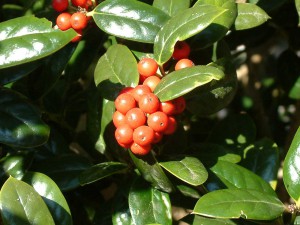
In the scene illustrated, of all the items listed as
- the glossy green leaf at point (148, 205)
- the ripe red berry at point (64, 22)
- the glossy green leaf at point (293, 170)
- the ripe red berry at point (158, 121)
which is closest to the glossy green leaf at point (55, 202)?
the glossy green leaf at point (148, 205)

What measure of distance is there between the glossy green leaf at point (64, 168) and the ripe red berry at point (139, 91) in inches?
13.5

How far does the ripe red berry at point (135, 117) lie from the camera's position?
1.16 meters

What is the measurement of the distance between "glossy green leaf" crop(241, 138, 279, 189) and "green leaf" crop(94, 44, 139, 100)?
1.49 ft

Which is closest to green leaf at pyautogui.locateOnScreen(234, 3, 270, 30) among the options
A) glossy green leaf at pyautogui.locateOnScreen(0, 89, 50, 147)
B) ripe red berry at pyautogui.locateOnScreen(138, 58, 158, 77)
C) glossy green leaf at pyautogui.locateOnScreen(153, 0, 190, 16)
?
glossy green leaf at pyautogui.locateOnScreen(153, 0, 190, 16)

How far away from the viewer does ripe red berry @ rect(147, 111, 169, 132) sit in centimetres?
115

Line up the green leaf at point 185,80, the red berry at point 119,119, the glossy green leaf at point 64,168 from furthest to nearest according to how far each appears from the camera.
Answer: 1. the glossy green leaf at point 64,168
2. the red berry at point 119,119
3. the green leaf at point 185,80

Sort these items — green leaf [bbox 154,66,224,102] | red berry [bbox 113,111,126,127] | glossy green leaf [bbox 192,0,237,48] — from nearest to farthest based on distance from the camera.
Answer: green leaf [bbox 154,66,224,102], red berry [bbox 113,111,126,127], glossy green leaf [bbox 192,0,237,48]

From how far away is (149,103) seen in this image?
114 centimetres

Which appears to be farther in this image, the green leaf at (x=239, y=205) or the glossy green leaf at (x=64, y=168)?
the glossy green leaf at (x=64, y=168)

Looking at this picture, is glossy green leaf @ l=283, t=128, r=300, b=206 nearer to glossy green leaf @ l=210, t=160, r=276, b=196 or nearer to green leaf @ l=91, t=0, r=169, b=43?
glossy green leaf @ l=210, t=160, r=276, b=196

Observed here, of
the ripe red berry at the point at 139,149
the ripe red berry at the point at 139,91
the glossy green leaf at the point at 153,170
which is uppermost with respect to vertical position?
the ripe red berry at the point at 139,91

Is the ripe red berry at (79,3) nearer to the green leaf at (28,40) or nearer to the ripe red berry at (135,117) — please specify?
the green leaf at (28,40)

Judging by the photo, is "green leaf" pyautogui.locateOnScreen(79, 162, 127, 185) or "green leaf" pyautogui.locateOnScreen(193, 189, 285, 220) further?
"green leaf" pyautogui.locateOnScreen(79, 162, 127, 185)

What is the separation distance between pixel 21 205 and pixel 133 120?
0.27 metres
